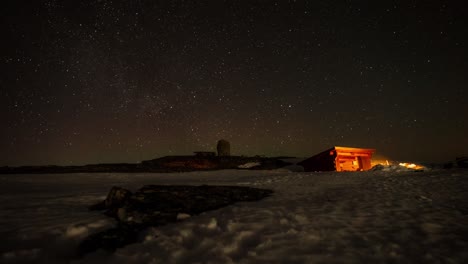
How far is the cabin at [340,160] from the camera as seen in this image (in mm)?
20766

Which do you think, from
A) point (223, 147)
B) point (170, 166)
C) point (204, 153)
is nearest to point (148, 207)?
point (170, 166)

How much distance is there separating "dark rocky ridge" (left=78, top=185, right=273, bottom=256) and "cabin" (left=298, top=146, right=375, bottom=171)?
1487cm

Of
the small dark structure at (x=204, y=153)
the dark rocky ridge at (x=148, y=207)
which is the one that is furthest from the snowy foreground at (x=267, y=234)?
the small dark structure at (x=204, y=153)

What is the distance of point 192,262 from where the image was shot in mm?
3098

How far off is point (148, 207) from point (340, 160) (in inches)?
752

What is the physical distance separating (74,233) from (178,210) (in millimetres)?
1903

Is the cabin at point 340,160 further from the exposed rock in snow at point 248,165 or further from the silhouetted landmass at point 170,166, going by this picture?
the exposed rock in snow at point 248,165

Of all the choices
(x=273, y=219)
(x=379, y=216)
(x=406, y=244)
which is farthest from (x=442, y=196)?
(x=273, y=219)

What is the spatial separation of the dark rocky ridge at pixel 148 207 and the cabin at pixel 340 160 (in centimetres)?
1487

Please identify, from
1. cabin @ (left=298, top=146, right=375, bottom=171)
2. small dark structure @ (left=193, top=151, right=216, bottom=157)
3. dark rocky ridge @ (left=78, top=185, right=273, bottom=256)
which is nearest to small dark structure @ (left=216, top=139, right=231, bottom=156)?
small dark structure @ (left=193, top=151, right=216, bottom=157)

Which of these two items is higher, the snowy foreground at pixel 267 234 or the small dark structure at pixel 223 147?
the small dark structure at pixel 223 147

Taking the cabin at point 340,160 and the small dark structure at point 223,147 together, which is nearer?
the cabin at point 340,160

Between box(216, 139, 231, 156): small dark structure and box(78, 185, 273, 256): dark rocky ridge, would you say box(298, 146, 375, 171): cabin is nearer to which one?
box(216, 139, 231, 156): small dark structure

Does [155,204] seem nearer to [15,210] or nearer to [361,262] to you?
[15,210]
